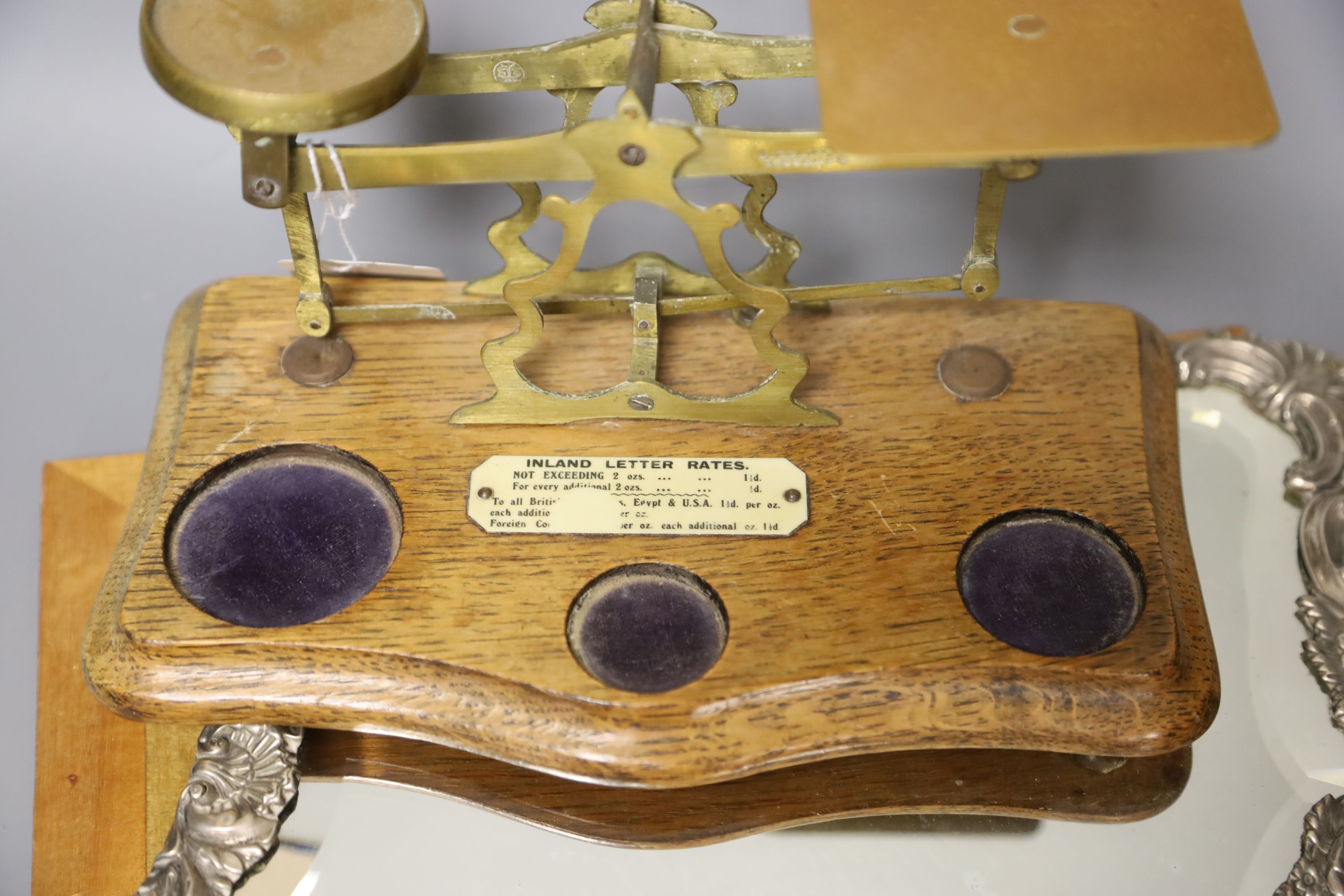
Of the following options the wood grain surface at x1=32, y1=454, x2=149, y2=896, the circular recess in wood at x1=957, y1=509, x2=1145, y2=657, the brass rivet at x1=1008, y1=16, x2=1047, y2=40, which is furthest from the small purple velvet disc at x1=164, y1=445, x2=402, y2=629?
the brass rivet at x1=1008, y1=16, x2=1047, y2=40

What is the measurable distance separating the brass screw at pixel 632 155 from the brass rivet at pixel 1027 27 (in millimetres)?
372

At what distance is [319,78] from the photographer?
1.42 meters

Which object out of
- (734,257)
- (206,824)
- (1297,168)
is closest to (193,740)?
(206,824)

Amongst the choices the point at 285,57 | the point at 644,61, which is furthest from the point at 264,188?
the point at 644,61

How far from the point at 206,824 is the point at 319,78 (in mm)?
797

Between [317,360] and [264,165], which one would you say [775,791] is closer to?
[317,360]

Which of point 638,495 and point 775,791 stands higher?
point 638,495

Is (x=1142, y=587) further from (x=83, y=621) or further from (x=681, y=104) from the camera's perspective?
(x=83, y=621)

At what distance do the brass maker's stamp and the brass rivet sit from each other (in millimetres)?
512

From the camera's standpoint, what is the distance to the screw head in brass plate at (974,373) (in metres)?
1.66

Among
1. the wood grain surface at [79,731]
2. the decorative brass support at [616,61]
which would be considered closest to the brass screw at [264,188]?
the decorative brass support at [616,61]

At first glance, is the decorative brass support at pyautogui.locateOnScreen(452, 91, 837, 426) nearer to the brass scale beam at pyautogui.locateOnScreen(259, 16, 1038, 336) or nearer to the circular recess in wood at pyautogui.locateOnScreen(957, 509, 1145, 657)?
the brass scale beam at pyautogui.locateOnScreen(259, 16, 1038, 336)

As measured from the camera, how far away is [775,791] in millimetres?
1586

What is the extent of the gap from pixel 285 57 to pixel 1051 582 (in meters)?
0.95
